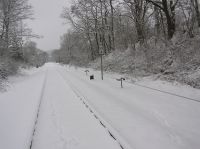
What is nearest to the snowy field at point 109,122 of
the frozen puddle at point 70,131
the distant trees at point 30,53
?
the frozen puddle at point 70,131

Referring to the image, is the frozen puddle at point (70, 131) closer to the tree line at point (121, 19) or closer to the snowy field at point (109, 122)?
the snowy field at point (109, 122)

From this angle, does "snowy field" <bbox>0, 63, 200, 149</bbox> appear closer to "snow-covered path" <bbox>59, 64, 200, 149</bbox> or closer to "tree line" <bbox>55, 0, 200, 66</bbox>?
"snow-covered path" <bbox>59, 64, 200, 149</bbox>

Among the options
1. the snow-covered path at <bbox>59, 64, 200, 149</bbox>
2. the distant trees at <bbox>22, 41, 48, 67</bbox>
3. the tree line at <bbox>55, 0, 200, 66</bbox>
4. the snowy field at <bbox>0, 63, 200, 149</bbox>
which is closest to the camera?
the snow-covered path at <bbox>59, 64, 200, 149</bbox>

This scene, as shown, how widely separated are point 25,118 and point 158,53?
404 inches

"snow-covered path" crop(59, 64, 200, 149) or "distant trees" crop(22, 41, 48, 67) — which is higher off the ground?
"distant trees" crop(22, 41, 48, 67)

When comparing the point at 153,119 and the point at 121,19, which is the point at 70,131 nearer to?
the point at 153,119

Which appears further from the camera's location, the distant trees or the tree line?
the distant trees

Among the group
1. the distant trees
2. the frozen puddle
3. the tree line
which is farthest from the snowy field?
the distant trees

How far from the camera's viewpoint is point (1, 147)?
16.5 feet

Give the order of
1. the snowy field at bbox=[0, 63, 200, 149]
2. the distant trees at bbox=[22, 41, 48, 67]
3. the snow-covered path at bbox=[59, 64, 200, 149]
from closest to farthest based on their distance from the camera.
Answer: the snow-covered path at bbox=[59, 64, 200, 149]
the snowy field at bbox=[0, 63, 200, 149]
the distant trees at bbox=[22, 41, 48, 67]

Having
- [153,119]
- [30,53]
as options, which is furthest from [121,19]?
[30,53]

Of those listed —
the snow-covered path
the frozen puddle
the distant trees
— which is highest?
the distant trees

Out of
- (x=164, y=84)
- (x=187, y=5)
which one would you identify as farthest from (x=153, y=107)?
(x=187, y=5)

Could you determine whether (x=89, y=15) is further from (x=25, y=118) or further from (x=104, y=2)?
(x=25, y=118)
